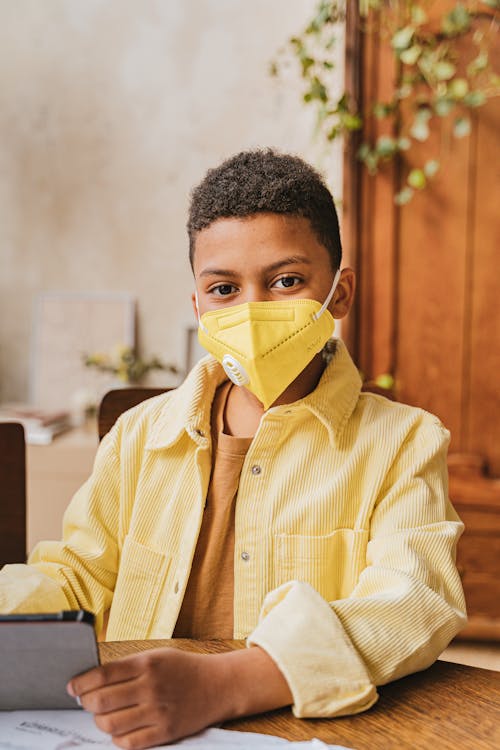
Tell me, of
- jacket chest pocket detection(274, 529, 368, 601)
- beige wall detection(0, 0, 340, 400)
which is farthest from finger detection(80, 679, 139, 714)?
beige wall detection(0, 0, 340, 400)

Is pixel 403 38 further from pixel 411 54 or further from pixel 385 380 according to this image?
pixel 385 380

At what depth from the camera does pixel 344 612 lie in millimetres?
763

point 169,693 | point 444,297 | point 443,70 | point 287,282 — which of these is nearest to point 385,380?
point 444,297

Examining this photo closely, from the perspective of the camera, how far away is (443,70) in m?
2.15

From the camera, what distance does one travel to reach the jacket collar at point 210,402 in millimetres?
1052

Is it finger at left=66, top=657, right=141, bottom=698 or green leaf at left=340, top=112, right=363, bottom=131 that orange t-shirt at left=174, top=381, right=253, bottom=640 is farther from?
green leaf at left=340, top=112, right=363, bottom=131

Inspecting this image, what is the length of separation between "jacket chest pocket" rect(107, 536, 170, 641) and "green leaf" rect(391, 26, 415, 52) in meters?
1.71

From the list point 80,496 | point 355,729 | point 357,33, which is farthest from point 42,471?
point 355,729

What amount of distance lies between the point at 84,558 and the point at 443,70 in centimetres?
176

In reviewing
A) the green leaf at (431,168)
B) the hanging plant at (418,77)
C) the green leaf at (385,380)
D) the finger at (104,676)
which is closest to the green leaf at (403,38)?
the hanging plant at (418,77)

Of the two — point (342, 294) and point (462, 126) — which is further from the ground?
point (462, 126)

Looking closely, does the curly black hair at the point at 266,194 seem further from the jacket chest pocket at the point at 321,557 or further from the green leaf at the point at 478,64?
the green leaf at the point at 478,64

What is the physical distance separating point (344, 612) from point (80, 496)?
52cm

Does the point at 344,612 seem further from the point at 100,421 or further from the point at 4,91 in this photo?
the point at 4,91
